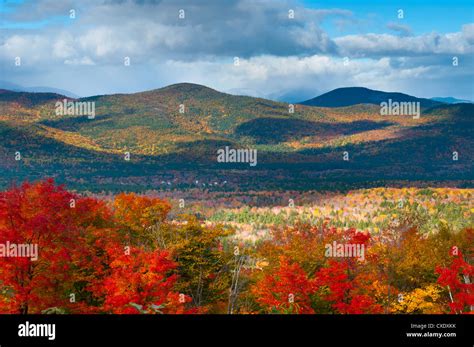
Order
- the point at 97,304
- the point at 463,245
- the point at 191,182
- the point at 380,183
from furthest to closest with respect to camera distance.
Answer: the point at 191,182 < the point at 380,183 < the point at 463,245 < the point at 97,304

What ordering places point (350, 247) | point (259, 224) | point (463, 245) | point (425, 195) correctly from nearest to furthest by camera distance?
1. point (350, 247)
2. point (463, 245)
3. point (259, 224)
4. point (425, 195)

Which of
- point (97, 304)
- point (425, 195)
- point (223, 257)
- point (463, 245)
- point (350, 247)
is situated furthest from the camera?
point (425, 195)

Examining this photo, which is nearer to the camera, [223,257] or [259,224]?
[223,257]
